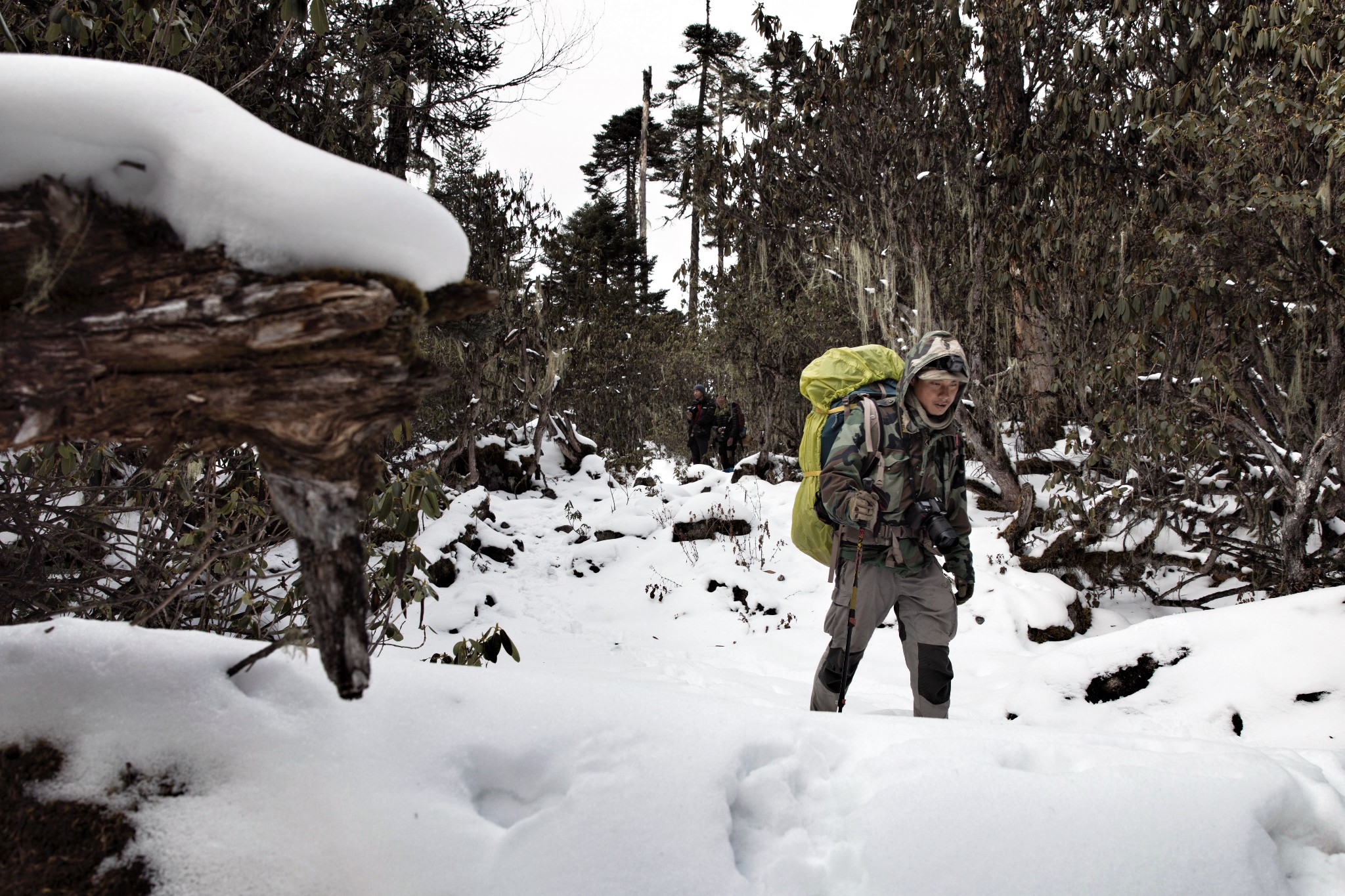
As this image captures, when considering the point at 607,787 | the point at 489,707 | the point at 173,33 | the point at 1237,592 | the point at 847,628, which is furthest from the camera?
the point at 1237,592

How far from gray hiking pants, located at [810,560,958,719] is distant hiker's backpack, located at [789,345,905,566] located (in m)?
0.23

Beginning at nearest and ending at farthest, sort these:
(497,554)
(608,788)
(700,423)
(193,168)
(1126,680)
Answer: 1. (193,168)
2. (608,788)
3. (1126,680)
4. (497,554)
5. (700,423)

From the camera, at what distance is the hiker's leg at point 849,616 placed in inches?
121

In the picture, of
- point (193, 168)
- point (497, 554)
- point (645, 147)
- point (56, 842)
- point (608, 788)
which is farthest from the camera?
point (645, 147)

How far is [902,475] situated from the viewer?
3.09m

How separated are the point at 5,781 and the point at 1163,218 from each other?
6.86m

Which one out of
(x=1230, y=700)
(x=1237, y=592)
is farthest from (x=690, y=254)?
(x=1230, y=700)

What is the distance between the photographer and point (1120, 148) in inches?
246

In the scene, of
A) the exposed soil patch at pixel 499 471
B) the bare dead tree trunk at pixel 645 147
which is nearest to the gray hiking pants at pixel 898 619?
the exposed soil patch at pixel 499 471

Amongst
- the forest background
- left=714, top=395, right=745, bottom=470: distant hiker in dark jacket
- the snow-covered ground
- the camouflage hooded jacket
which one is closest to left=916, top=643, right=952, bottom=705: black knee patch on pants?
the camouflage hooded jacket

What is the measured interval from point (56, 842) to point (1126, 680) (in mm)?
4395

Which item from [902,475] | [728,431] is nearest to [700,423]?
[728,431]

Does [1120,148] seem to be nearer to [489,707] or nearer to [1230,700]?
[1230,700]

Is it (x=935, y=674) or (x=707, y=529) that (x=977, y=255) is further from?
(x=935, y=674)
